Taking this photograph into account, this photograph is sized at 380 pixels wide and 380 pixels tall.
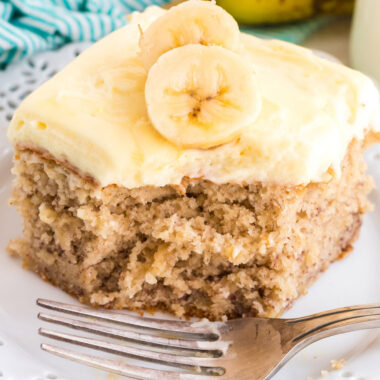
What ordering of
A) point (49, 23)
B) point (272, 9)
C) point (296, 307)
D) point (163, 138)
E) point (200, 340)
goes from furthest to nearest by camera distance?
1. point (272, 9)
2. point (49, 23)
3. point (296, 307)
4. point (200, 340)
5. point (163, 138)

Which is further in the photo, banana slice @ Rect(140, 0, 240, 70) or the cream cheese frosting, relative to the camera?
banana slice @ Rect(140, 0, 240, 70)

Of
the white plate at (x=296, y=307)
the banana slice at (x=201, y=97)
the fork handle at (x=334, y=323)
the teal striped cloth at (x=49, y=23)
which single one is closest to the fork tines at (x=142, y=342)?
the white plate at (x=296, y=307)

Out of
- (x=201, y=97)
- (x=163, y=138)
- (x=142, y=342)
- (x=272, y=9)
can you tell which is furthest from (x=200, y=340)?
(x=272, y=9)

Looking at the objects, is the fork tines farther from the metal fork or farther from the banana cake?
the banana cake

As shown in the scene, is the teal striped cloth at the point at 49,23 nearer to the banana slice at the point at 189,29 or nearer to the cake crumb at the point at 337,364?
the banana slice at the point at 189,29

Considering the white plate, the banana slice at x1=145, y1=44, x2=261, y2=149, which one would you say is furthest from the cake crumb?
the banana slice at x1=145, y1=44, x2=261, y2=149

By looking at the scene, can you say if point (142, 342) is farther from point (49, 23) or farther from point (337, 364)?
point (49, 23)

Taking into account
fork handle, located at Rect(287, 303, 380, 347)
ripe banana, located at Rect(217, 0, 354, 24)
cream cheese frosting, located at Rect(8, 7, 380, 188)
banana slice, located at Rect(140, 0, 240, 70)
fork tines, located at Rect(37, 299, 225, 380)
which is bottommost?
fork tines, located at Rect(37, 299, 225, 380)
